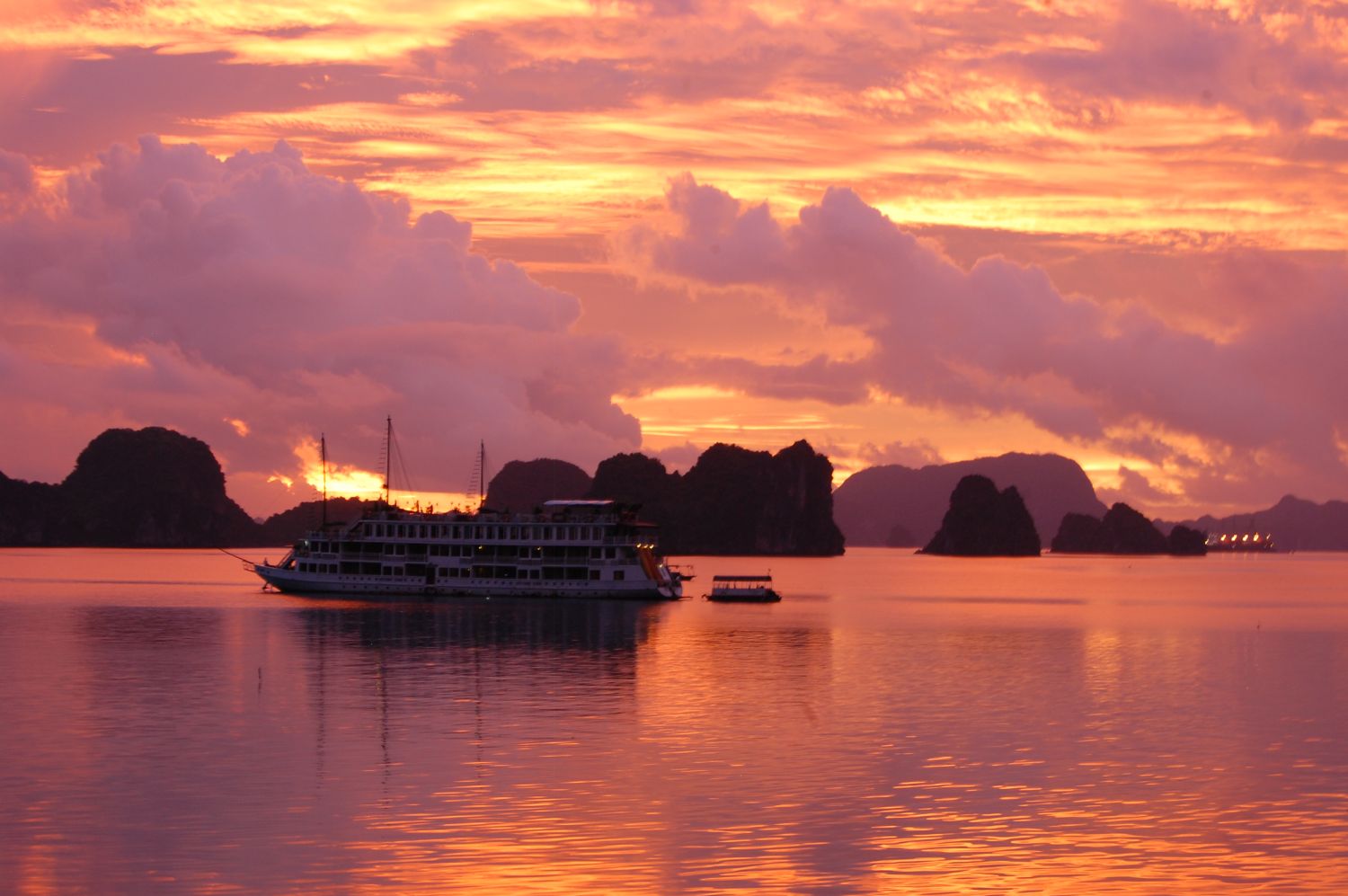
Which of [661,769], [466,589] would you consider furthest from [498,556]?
[661,769]

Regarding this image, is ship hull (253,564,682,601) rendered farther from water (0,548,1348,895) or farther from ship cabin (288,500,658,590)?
water (0,548,1348,895)

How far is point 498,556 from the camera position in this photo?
153500 mm

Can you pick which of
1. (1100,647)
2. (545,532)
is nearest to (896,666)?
(1100,647)

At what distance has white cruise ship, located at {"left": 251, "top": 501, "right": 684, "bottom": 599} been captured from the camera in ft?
494

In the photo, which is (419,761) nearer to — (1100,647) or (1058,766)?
(1058,766)

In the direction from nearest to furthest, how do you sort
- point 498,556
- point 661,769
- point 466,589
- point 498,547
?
point 661,769, point 466,589, point 498,556, point 498,547

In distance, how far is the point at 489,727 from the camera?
57.4 m

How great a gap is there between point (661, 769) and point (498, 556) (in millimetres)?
107128

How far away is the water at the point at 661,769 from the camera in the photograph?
34.3m

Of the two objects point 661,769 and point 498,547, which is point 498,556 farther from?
point 661,769

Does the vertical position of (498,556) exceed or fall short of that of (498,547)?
it falls short

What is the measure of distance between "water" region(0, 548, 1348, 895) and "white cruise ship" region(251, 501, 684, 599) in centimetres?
4807

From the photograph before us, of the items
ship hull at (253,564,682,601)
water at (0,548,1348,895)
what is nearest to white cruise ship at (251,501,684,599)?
ship hull at (253,564,682,601)

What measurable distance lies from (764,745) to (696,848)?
57.2ft
